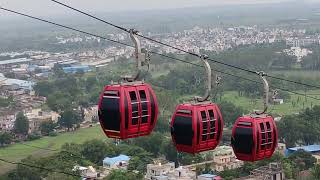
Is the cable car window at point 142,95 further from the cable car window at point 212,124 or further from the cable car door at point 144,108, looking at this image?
the cable car window at point 212,124

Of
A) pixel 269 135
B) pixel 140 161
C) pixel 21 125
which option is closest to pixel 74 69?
pixel 21 125

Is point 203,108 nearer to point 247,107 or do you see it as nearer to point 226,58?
point 247,107

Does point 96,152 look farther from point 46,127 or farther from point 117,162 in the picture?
point 46,127

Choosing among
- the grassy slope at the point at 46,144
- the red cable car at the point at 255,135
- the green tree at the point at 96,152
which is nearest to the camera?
the red cable car at the point at 255,135

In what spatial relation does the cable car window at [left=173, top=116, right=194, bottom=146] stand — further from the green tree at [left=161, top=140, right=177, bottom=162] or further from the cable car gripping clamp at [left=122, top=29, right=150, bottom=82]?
the green tree at [left=161, top=140, right=177, bottom=162]

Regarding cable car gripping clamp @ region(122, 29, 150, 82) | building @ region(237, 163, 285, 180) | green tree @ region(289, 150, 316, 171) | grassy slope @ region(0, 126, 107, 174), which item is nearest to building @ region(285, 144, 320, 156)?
green tree @ region(289, 150, 316, 171)

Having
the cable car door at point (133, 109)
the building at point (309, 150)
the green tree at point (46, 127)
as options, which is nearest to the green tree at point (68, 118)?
the green tree at point (46, 127)

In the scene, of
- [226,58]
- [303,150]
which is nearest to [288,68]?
[226,58]

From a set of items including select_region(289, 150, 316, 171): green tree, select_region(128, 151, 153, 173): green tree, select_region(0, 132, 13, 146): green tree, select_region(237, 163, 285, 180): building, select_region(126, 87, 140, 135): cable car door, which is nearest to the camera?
select_region(126, 87, 140, 135): cable car door
